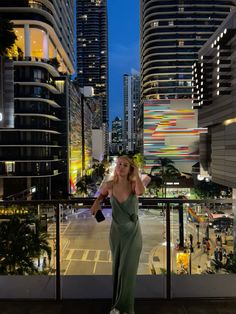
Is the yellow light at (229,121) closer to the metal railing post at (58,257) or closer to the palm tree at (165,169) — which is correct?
the metal railing post at (58,257)

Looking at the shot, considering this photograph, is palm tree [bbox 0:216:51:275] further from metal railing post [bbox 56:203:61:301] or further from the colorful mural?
the colorful mural

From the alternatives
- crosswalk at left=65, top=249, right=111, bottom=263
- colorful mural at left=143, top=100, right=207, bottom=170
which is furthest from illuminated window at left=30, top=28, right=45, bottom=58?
crosswalk at left=65, top=249, right=111, bottom=263

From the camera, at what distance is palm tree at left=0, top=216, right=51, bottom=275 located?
12.2 ft

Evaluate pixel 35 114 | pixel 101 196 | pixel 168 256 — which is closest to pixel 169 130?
pixel 35 114

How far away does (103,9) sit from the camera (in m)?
164

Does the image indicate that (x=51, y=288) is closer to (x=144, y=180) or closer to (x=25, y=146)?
(x=144, y=180)

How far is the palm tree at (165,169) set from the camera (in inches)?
1994

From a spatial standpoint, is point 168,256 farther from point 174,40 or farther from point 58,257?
point 174,40

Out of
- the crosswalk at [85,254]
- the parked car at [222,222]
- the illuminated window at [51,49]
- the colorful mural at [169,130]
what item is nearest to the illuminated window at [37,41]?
the illuminated window at [51,49]

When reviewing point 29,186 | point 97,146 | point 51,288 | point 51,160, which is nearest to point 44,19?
point 51,160

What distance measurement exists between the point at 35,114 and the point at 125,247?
34.4 metres

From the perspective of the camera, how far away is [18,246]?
4016mm

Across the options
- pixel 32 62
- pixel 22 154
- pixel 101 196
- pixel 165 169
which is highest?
pixel 32 62

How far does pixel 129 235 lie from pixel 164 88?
6321 centimetres
